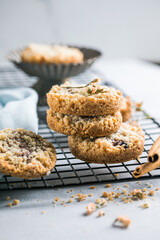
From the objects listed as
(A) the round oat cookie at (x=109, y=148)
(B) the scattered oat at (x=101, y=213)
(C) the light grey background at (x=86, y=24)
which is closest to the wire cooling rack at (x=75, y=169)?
(A) the round oat cookie at (x=109, y=148)

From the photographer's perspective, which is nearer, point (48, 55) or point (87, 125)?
point (87, 125)

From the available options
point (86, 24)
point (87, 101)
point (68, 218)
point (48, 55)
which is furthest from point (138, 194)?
point (86, 24)

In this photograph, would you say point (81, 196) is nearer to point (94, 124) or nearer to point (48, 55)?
point (94, 124)

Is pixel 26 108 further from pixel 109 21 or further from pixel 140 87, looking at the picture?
pixel 109 21

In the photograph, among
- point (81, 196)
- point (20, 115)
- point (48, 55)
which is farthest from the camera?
point (48, 55)

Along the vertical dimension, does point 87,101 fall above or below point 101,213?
above

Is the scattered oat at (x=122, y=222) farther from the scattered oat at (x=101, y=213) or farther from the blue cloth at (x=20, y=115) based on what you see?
the blue cloth at (x=20, y=115)
